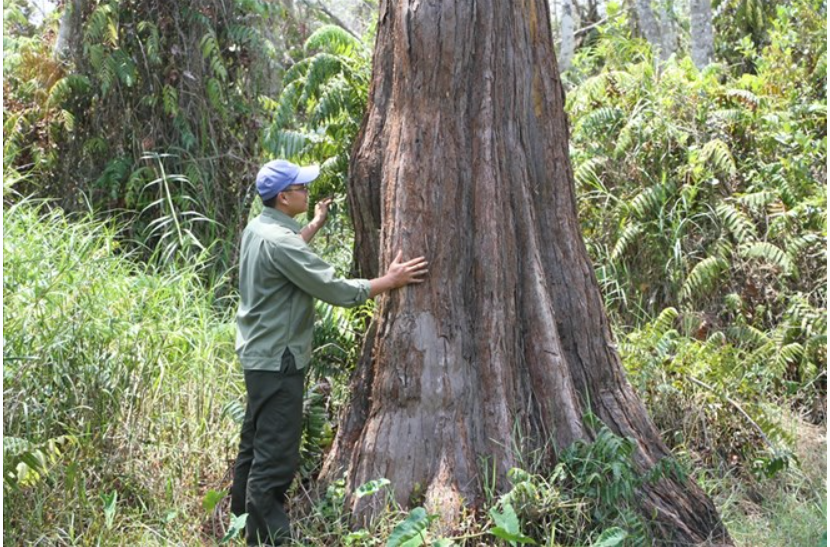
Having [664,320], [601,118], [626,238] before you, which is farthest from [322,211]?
[601,118]

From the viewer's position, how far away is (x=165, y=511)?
6008 mm

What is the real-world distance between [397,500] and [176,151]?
20.0ft

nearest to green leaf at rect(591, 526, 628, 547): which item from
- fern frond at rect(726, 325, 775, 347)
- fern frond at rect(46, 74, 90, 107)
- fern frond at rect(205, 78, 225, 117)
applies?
fern frond at rect(726, 325, 775, 347)

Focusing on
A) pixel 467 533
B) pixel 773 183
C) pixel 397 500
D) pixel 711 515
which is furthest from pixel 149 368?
pixel 773 183

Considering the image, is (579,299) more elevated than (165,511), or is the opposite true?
(579,299)

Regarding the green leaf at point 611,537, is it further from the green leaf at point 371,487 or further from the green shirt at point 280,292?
the green shirt at point 280,292

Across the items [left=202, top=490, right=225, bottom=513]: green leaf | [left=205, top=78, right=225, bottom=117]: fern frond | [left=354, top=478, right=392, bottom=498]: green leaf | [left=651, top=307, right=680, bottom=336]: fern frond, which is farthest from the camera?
[left=205, top=78, right=225, bottom=117]: fern frond

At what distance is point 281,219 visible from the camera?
5621 mm

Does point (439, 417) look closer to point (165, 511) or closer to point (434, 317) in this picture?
point (434, 317)

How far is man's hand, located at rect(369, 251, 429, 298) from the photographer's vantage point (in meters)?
5.46

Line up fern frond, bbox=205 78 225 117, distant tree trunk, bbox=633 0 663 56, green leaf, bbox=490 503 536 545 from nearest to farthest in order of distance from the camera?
green leaf, bbox=490 503 536 545 < fern frond, bbox=205 78 225 117 < distant tree trunk, bbox=633 0 663 56

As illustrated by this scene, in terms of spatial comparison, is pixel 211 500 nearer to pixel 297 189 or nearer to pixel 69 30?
pixel 297 189

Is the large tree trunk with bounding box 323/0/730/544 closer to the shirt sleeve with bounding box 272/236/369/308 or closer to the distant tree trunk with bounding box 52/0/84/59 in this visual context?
the shirt sleeve with bounding box 272/236/369/308

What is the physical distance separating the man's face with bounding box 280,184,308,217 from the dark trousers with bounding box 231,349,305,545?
761 millimetres
